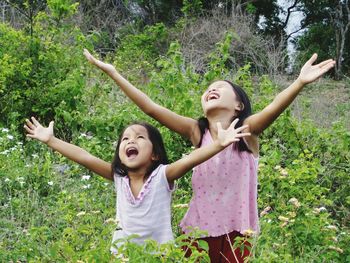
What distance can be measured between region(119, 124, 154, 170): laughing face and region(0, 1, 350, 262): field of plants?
0.30 meters

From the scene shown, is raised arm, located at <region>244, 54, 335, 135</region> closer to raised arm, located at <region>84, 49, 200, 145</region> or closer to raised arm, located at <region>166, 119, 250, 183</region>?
raised arm, located at <region>166, 119, 250, 183</region>

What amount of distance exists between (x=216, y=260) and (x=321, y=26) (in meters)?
16.1

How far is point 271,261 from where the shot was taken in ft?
8.47

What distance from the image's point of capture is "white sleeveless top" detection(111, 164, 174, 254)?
3.00m

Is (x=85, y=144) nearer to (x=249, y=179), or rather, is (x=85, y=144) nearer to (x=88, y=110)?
(x=88, y=110)

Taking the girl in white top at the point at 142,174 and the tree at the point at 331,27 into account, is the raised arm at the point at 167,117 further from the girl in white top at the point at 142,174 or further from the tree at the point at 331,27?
the tree at the point at 331,27

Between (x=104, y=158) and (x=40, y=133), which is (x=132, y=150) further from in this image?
(x=104, y=158)

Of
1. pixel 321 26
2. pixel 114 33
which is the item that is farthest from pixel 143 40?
pixel 321 26

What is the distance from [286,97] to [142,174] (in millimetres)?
722

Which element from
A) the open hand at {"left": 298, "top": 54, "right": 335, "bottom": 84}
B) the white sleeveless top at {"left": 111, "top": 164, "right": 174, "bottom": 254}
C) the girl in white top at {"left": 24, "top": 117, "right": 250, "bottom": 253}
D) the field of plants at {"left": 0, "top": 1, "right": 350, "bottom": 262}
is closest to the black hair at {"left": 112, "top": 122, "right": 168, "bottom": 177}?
the girl in white top at {"left": 24, "top": 117, "right": 250, "bottom": 253}

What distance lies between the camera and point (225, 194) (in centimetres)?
303

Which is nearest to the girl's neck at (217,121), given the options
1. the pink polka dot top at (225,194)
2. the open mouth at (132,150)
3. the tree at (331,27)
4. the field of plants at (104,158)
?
the pink polka dot top at (225,194)

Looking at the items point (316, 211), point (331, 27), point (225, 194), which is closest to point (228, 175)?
point (225, 194)

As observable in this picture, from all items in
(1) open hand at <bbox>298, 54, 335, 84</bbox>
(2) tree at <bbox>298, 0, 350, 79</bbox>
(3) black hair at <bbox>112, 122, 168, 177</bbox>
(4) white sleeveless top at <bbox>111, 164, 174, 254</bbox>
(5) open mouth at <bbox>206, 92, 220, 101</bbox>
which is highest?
(2) tree at <bbox>298, 0, 350, 79</bbox>
